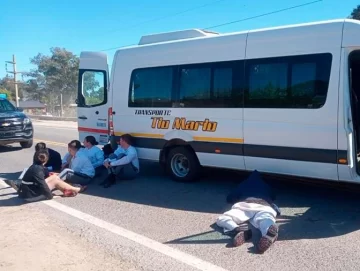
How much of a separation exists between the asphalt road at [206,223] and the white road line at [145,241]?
28mm

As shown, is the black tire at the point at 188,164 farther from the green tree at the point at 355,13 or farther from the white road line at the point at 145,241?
the green tree at the point at 355,13

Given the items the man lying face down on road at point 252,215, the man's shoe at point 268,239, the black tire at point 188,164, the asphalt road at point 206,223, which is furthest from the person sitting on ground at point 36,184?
the man's shoe at point 268,239

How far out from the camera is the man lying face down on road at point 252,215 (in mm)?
4215

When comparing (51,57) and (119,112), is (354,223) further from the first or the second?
(51,57)

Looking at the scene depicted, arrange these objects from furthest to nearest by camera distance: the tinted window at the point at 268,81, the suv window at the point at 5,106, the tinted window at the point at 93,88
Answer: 1. the suv window at the point at 5,106
2. the tinted window at the point at 93,88
3. the tinted window at the point at 268,81

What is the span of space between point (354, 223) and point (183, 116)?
3385mm

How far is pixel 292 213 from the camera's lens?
17.3 feet

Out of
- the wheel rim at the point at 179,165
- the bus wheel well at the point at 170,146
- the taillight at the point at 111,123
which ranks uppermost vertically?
the taillight at the point at 111,123

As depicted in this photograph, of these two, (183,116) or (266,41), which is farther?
(183,116)

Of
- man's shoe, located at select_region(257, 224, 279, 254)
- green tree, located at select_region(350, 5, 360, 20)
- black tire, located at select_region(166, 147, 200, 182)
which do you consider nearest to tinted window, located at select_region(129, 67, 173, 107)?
black tire, located at select_region(166, 147, 200, 182)

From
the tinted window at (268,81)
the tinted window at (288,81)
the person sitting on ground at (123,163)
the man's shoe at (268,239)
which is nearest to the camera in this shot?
the man's shoe at (268,239)

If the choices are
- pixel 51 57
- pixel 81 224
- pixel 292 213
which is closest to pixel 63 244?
pixel 81 224

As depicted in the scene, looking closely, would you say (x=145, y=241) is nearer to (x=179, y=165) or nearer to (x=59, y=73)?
(x=179, y=165)

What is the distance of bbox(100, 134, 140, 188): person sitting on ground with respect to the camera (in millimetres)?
7387
